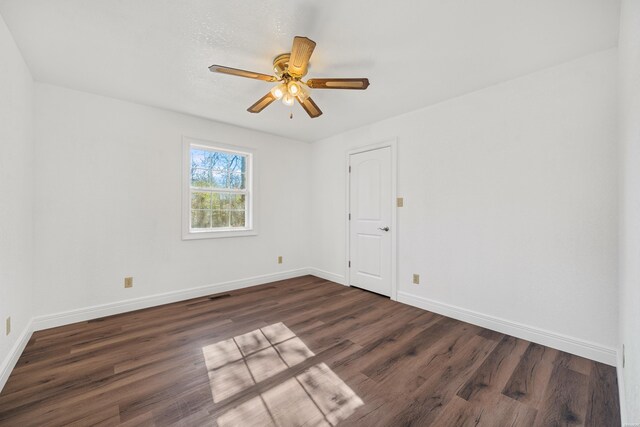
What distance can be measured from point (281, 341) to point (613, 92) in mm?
3320

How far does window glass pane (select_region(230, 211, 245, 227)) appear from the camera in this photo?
3.98 m

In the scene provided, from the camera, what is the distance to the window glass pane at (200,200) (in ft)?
11.8

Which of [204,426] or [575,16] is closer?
[204,426]

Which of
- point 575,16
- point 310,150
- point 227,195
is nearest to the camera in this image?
point 575,16

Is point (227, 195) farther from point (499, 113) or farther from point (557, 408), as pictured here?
point (557, 408)

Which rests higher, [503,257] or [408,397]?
[503,257]

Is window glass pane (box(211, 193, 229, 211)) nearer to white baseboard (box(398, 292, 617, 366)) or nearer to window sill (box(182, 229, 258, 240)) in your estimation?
window sill (box(182, 229, 258, 240))

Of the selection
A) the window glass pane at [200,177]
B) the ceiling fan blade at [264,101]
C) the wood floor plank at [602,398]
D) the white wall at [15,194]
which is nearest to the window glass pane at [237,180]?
the window glass pane at [200,177]

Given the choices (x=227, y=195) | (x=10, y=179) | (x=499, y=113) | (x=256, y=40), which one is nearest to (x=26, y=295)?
(x=10, y=179)

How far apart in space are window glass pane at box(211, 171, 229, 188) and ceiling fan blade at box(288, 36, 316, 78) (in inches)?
86.8

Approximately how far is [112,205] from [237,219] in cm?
152

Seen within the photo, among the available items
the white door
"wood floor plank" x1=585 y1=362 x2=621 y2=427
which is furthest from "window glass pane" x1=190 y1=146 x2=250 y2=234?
"wood floor plank" x1=585 y1=362 x2=621 y2=427

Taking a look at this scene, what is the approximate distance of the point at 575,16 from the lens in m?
1.69

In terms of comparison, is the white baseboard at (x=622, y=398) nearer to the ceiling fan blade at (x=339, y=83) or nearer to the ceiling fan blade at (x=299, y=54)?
the ceiling fan blade at (x=339, y=83)
